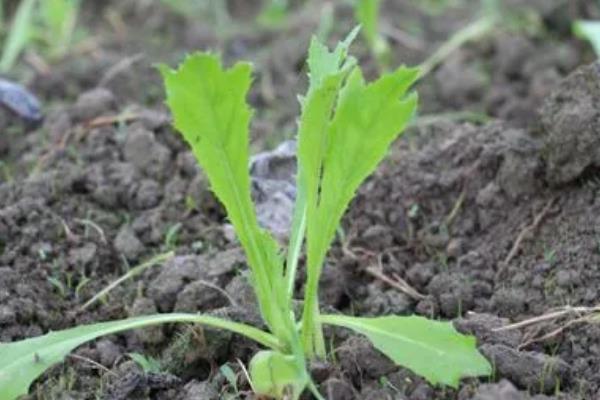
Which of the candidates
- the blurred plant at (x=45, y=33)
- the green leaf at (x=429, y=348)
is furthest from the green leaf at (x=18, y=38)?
the green leaf at (x=429, y=348)

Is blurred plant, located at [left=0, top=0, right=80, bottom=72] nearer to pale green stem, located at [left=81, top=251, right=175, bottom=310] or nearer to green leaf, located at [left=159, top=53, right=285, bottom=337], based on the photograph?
pale green stem, located at [left=81, top=251, right=175, bottom=310]

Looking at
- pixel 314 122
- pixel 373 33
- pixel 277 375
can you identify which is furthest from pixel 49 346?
pixel 373 33

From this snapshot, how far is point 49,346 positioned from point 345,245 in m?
0.70

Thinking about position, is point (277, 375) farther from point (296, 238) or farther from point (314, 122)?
point (314, 122)

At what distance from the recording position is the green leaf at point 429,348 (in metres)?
1.54

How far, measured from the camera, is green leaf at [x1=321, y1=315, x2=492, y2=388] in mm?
1541

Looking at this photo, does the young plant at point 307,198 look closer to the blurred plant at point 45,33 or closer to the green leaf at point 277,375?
the green leaf at point 277,375

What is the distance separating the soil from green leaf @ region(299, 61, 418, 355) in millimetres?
172

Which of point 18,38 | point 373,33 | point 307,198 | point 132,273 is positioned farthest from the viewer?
point 18,38

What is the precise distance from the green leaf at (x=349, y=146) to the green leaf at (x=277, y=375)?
8 centimetres

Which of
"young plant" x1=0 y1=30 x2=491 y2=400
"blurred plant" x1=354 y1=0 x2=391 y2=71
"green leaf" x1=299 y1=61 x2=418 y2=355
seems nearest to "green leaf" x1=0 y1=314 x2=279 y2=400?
"young plant" x1=0 y1=30 x2=491 y2=400

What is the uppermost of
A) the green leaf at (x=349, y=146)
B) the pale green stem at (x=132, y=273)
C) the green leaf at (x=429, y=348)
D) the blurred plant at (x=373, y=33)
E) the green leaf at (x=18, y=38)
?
the green leaf at (x=18, y=38)

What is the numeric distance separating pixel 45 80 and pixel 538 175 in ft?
4.97

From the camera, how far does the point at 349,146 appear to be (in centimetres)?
162
